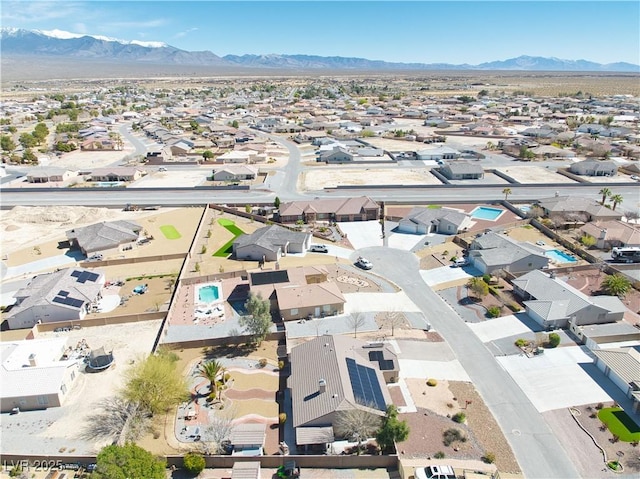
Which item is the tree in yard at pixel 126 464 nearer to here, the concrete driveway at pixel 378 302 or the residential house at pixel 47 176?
the concrete driveway at pixel 378 302

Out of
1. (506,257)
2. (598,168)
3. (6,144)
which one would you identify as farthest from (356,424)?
(6,144)

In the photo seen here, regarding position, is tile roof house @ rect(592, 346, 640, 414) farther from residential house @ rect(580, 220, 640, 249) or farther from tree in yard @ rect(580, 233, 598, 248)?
residential house @ rect(580, 220, 640, 249)

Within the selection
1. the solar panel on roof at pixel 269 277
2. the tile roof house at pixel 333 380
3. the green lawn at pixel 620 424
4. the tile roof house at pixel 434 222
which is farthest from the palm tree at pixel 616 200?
the solar panel on roof at pixel 269 277

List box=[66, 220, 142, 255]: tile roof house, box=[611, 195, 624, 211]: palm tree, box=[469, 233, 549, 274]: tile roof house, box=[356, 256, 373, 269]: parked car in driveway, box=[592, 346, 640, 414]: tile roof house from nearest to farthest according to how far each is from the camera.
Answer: box=[592, 346, 640, 414]: tile roof house → box=[469, 233, 549, 274]: tile roof house → box=[356, 256, 373, 269]: parked car in driveway → box=[66, 220, 142, 255]: tile roof house → box=[611, 195, 624, 211]: palm tree

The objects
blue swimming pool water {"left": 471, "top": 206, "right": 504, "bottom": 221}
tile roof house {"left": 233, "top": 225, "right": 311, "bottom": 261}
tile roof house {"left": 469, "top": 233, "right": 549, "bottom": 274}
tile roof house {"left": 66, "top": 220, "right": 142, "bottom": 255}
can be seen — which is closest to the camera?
tile roof house {"left": 469, "top": 233, "right": 549, "bottom": 274}

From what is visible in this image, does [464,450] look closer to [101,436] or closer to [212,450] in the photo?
[212,450]

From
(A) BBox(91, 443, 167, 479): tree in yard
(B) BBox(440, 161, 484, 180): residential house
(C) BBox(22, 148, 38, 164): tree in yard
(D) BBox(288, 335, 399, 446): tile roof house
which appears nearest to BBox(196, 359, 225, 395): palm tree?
(D) BBox(288, 335, 399, 446): tile roof house
